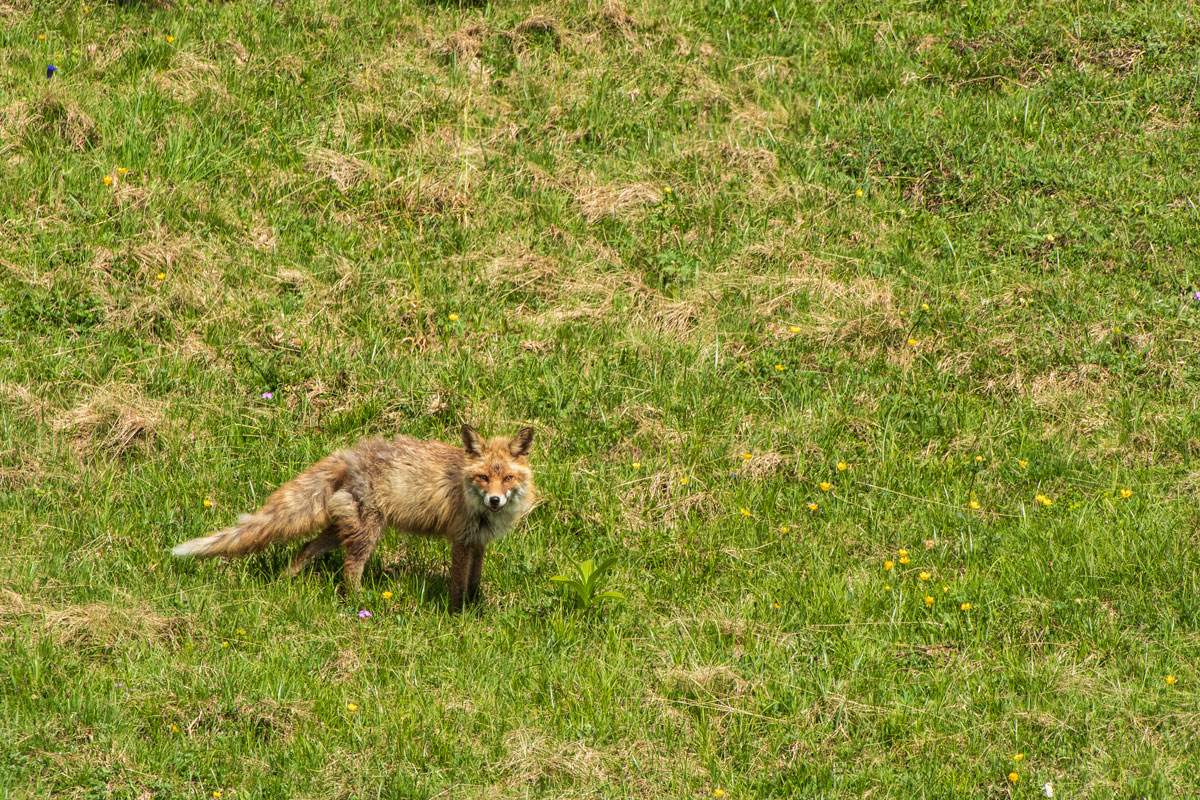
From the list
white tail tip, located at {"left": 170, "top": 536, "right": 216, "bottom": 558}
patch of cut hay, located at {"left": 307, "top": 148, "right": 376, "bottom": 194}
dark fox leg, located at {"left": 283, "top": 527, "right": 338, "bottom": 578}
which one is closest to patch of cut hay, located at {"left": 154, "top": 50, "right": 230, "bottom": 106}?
patch of cut hay, located at {"left": 307, "top": 148, "right": 376, "bottom": 194}

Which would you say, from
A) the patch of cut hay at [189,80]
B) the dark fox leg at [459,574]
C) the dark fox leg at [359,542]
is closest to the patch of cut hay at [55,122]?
the patch of cut hay at [189,80]

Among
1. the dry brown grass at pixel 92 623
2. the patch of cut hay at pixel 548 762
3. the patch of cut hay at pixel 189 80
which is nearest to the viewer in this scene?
the patch of cut hay at pixel 548 762

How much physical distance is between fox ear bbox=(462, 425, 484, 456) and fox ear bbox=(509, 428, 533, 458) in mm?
223

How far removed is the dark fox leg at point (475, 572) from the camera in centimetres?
843

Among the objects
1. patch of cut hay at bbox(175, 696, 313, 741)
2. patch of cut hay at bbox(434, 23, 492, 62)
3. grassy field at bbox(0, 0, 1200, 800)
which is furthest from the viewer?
patch of cut hay at bbox(434, 23, 492, 62)

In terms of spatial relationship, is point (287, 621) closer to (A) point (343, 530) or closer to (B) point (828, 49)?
(A) point (343, 530)

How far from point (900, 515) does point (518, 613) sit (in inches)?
120

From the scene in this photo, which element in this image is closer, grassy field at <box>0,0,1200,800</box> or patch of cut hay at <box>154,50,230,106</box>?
grassy field at <box>0,0,1200,800</box>

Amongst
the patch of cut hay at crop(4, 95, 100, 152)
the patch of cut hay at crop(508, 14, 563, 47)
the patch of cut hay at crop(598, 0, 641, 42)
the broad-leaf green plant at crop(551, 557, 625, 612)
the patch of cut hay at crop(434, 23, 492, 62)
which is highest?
the patch of cut hay at crop(598, 0, 641, 42)

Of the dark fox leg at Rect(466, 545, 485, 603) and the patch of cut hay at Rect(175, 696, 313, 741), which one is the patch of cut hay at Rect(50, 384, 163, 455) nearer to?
the dark fox leg at Rect(466, 545, 485, 603)

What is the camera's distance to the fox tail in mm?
8273

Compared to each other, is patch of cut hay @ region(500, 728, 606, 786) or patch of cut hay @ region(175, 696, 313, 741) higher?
patch of cut hay @ region(500, 728, 606, 786)

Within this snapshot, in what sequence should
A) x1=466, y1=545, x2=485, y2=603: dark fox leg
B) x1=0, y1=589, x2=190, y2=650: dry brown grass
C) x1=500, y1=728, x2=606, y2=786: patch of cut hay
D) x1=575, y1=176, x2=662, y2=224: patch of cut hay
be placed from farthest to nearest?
x1=575, y1=176, x2=662, y2=224: patch of cut hay
x1=466, y1=545, x2=485, y2=603: dark fox leg
x1=0, y1=589, x2=190, y2=650: dry brown grass
x1=500, y1=728, x2=606, y2=786: patch of cut hay

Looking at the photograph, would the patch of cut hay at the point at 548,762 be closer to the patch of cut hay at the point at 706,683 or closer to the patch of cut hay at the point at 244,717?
the patch of cut hay at the point at 706,683
